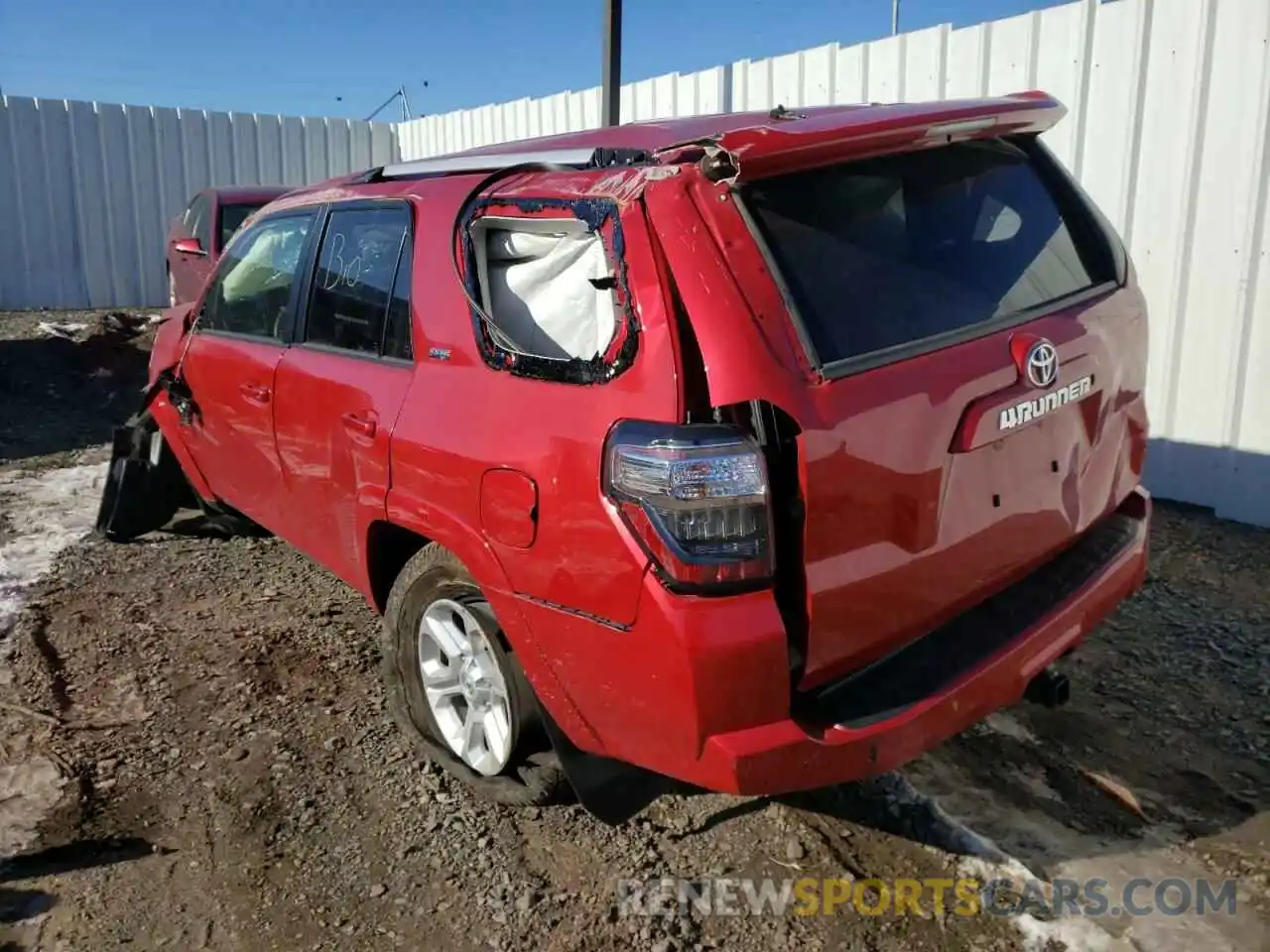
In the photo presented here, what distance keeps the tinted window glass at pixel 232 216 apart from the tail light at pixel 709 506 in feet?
26.3

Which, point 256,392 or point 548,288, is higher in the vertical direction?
point 548,288

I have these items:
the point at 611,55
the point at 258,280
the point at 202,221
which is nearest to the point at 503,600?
the point at 258,280

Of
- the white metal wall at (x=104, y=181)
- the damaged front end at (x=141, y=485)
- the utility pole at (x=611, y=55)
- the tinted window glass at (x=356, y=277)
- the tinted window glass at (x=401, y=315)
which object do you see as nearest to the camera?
the tinted window glass at (x=401, y=315)

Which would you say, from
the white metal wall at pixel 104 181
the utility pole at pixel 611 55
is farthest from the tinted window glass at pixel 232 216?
the white metal wall at pixel 104 181

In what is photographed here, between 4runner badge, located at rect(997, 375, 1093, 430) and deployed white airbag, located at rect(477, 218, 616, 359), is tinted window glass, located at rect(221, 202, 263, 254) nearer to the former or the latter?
deployed white airbag, located at rect(477, 218, 616, 359)

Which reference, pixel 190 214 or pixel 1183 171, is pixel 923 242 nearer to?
pixel 1183 171

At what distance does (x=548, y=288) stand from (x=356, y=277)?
1101mm

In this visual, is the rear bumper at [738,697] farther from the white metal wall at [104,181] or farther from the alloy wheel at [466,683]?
the white metal wall at [104,181]

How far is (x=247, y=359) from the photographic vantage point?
13.3 feet

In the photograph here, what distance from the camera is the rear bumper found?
6.97 ft

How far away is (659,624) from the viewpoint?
2.15 metres

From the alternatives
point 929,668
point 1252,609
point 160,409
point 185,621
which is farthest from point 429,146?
point 929,668

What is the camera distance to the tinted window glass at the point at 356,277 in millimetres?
3178

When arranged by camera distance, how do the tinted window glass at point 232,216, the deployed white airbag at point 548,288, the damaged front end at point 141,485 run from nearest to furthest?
the deployed white airbag at point 548,288 → the damaged front end at point 141,485 → the tinted window glass at point 232,216
